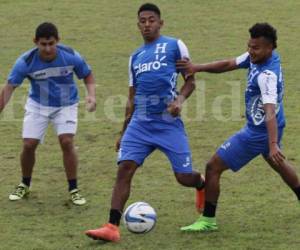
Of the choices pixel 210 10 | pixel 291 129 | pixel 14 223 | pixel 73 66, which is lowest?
pixel 14 223

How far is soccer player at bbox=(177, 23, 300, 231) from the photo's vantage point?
27.3ft

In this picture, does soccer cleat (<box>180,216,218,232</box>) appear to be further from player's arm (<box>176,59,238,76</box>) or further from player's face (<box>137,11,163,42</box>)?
player's face (<box>137,11,163,42</box>)

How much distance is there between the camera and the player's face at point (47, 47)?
31.2 feet

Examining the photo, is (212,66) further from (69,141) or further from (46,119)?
(46,119)

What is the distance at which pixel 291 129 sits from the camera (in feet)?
41.4

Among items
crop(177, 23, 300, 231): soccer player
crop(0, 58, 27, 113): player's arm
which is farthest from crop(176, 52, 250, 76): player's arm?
crop(0, 58, 27, 113): player's arm

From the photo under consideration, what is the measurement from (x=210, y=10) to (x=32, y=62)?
1149cm

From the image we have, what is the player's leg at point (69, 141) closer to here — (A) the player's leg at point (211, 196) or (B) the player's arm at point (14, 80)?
(B) the player's arm at point (14, 80)

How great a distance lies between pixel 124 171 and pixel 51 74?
1670 millimetres

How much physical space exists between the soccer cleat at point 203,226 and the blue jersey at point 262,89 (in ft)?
3.22

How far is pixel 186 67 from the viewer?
344 inches

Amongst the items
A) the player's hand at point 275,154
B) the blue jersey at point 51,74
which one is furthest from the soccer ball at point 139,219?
the blue jersey at point 51,74

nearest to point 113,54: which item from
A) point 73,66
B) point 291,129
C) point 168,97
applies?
point 291,129

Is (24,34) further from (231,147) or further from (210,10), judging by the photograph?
(231,147)
